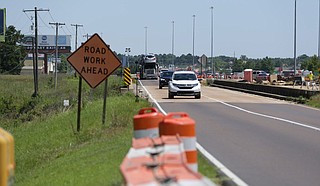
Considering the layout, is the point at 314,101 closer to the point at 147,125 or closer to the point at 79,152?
the point at 79,152

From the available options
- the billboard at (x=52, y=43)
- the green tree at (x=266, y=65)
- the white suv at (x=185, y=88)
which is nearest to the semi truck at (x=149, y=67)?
the white suv at (x=185, y=88)

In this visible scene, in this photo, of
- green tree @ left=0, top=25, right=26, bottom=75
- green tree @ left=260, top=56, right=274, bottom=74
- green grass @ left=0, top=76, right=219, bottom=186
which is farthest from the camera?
green tree @ left=260, top=56, right=274, bottom=74

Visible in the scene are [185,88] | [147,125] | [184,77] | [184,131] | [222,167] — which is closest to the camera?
[184,131]

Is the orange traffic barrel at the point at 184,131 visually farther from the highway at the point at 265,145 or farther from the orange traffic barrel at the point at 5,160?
the orange traffic barrel at the point at 5,160

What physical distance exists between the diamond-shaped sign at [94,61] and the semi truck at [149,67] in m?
66.9

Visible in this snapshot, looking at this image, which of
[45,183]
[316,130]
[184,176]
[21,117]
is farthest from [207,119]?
[21,117]

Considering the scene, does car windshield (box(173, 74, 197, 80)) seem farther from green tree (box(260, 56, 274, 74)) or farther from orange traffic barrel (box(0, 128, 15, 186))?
green tree (box(260, 56, 274, 74))

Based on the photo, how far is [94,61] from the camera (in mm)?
19656

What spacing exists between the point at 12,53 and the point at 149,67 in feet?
131

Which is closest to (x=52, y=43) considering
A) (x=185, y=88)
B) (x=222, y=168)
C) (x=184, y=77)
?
(x=184, y=77)

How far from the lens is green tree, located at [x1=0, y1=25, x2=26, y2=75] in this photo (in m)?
118

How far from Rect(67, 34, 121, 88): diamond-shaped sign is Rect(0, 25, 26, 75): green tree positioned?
100382 millimetres

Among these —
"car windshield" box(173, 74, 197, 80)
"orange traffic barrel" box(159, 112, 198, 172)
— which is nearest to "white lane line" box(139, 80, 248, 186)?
"orange traffic barrel" box(159, 112, 198, 172)

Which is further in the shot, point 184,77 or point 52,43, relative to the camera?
point 52,43
